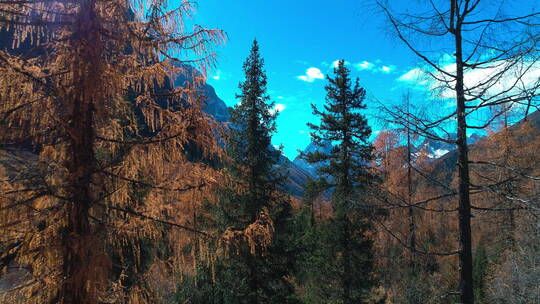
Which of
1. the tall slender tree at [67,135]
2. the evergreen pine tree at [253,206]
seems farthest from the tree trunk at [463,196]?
the evergreen pine tree at [253,206]

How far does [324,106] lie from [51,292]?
1246 cm

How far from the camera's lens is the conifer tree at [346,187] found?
1295cm

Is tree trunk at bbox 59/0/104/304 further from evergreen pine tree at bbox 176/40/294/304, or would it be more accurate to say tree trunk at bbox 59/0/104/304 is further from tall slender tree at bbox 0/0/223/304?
evergreen pine tree at bbox 176/40/294/304

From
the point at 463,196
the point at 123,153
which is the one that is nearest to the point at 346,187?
the point at 463,196

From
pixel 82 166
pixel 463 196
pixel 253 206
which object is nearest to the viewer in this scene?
pixel 82 166

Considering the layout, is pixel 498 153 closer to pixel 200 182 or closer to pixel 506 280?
pixel 506 280

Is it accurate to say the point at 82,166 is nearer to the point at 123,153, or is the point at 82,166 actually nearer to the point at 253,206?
the point at 123,153

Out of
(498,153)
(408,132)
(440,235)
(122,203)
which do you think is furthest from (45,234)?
(440,235)

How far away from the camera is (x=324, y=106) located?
14.3 metres

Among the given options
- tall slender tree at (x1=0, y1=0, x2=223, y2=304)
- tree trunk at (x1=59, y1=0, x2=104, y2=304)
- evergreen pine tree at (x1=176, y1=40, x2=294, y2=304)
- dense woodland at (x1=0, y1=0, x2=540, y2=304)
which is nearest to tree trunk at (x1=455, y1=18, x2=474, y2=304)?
dense woodland at (x1=0, y1=0, x2=540, y2=304)

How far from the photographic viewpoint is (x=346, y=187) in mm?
13023

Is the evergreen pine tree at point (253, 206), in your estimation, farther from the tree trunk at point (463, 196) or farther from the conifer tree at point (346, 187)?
the tree trunk at point (463, 196)

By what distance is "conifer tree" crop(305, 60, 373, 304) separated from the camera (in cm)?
1295

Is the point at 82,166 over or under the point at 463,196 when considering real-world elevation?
over
